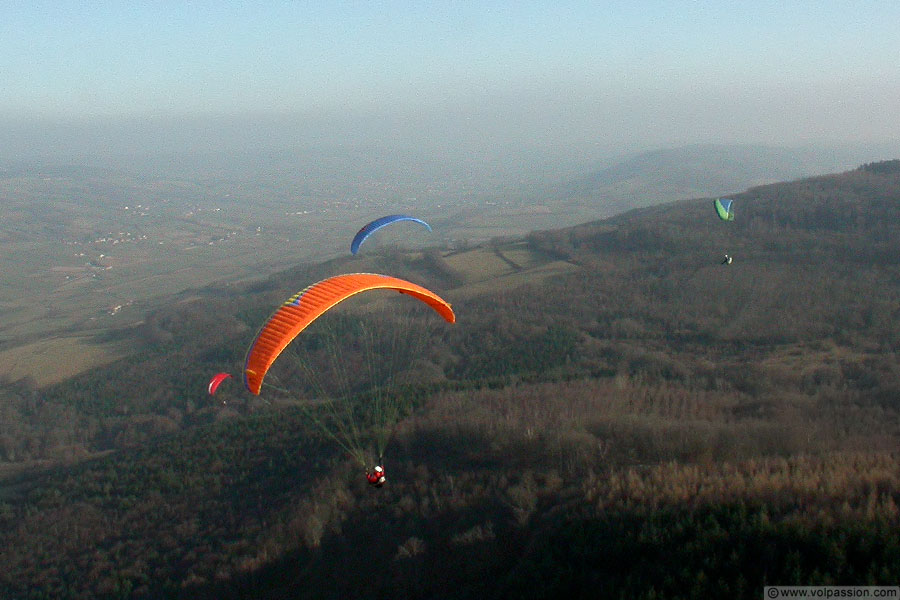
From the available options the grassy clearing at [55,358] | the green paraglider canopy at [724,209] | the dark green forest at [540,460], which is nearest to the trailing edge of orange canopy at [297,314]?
the dark green forest at [540,460]

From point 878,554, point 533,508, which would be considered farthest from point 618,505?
point 878,554

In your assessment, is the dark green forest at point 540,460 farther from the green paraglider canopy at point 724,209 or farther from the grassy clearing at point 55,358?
the green paraglider canopy at point 724,209

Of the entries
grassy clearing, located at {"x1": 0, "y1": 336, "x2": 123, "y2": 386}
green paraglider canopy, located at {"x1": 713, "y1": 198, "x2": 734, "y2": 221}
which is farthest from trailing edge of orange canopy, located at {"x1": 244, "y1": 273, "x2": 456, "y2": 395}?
grassy clearing, located at {"x1": 0, "y1": 336, "x2": 123, "y2": 386}

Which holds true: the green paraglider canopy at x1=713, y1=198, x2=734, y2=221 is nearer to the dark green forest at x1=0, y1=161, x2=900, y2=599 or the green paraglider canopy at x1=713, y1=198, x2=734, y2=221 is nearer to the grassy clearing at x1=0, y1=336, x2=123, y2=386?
the dark green forest at x1=0, y1=161, x2=900, y2=599

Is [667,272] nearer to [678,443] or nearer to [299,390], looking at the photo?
[299,390]

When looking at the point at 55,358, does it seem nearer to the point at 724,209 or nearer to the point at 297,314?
the point at 297,314

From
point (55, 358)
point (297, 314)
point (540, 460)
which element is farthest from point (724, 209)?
point (55, 358)
